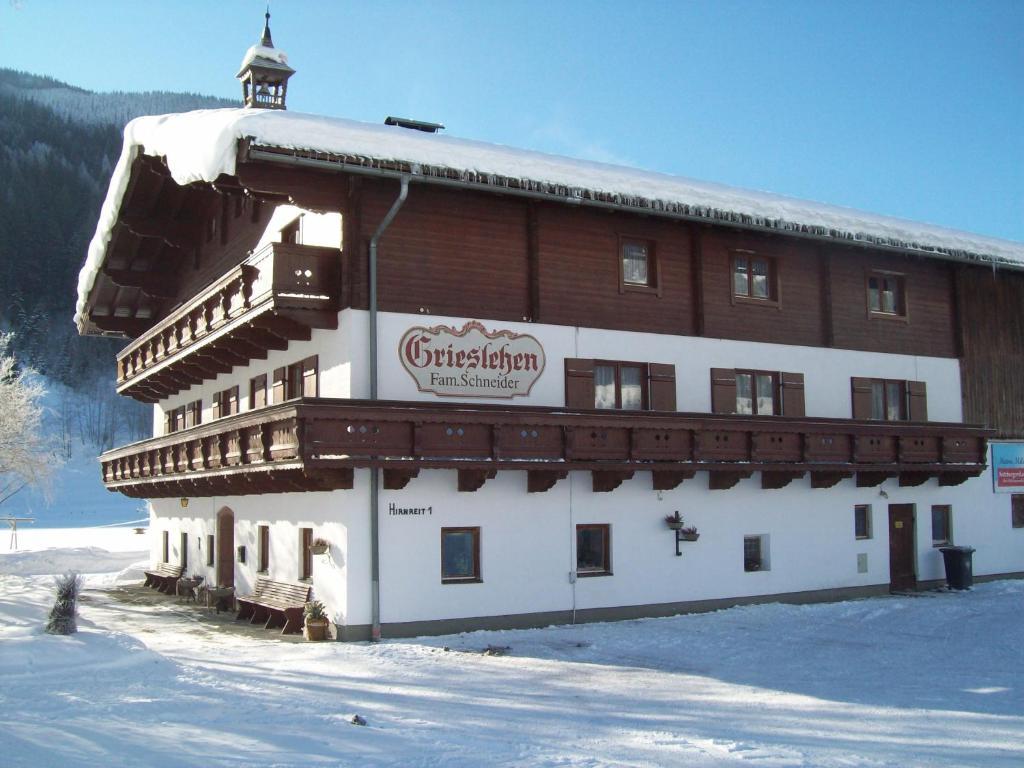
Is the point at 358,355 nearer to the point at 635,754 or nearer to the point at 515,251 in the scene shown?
the point at 515,251

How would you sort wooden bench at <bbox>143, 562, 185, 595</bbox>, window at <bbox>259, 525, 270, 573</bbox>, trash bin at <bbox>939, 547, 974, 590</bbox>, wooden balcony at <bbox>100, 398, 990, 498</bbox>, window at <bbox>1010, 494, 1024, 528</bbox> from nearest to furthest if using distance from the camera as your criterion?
1. wooden balcony at <bbox>100, 398, 990, 498</bbox>
2. window at <bbox>259, 525, 270, 573</bbox>
3. trash bin at <bbox>939, 547, 974, 590</bbox>
4. window at <bbox>1010, 494, 1024, 528</bbox>
5. wooden bench at <bbox>143, 562, 185, 595</bbox>

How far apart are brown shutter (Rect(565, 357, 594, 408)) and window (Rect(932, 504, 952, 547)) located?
10.9 metres

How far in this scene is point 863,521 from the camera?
2559cm

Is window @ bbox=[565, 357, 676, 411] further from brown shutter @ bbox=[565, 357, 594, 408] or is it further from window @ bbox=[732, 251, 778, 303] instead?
window @ bbox=[732, 251, 778, 303]

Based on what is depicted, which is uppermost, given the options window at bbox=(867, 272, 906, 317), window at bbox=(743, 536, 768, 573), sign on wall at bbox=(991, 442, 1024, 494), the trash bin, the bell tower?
the bell tower

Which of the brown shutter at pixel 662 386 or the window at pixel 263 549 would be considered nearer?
the brown shutter at pixel 662 386

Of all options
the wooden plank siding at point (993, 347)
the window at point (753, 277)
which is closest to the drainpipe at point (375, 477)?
the window at point (753, 277)

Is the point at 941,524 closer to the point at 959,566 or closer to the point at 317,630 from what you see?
the point at 959,566

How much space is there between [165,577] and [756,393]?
17.3 metres

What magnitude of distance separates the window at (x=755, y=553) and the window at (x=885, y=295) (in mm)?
6693

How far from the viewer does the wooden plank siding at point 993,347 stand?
27844 mm

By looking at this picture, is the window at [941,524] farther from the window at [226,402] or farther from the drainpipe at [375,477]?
the window at [226,402]

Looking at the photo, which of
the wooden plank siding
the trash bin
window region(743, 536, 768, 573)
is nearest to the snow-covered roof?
the wooden plank siding

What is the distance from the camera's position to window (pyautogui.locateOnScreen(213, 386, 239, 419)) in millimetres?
26380
